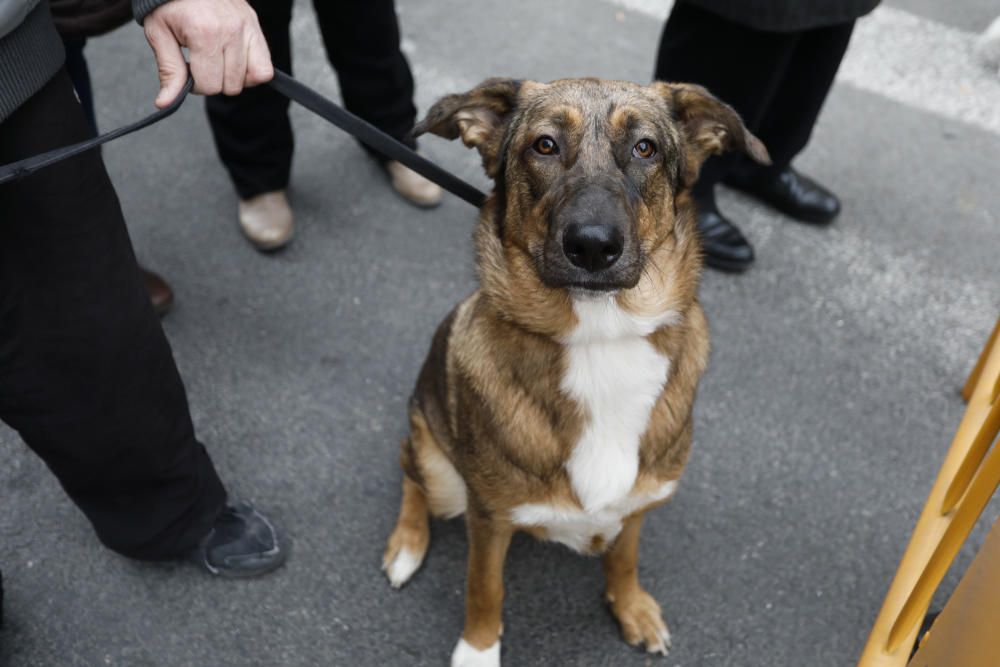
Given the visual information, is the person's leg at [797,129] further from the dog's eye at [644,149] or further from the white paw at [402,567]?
the white paw at [402,567]

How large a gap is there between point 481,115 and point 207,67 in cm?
60

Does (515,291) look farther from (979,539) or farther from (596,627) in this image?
(979,539)

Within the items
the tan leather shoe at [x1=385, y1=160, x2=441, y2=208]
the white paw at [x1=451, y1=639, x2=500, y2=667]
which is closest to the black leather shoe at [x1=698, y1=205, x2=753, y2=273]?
the tan leather shoe at [x1=385, y1=160, x2=441, y2=208]

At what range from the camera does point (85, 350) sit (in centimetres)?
170

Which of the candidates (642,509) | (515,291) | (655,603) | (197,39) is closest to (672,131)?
(515,291)

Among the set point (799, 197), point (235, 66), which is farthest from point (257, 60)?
point (799, 197)

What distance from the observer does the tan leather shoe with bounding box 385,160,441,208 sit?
3422 mm

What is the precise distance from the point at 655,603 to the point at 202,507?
120 centimetres

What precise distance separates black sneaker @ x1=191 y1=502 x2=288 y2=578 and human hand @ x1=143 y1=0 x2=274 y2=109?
119 cm

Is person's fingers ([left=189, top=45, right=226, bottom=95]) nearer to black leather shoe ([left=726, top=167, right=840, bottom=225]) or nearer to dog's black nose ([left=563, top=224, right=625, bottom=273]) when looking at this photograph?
dog's black nose ([left=563, top=224, right=625, bottom=273])

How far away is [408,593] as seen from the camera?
2273 millimetres

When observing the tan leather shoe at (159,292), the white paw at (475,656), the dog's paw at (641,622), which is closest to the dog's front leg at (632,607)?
the dog's paw at (641,622)

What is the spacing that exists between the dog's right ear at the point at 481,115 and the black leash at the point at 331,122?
0.07m

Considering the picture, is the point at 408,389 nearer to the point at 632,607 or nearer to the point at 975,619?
the point at 632,607
